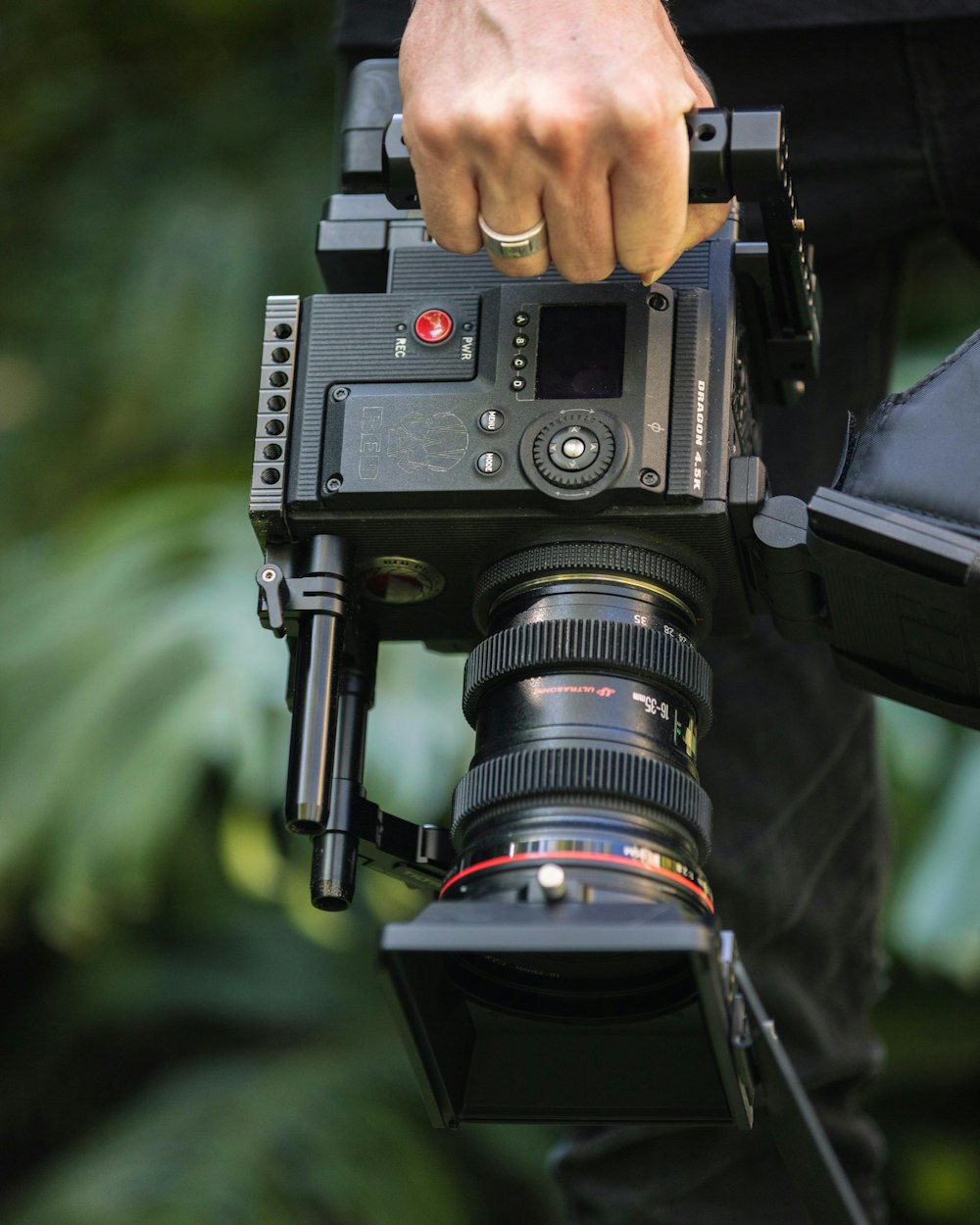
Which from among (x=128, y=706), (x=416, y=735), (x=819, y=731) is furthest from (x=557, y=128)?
(x=128, y=706)

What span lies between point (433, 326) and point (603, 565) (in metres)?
0.20

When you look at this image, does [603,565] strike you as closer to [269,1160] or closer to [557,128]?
[557,128]

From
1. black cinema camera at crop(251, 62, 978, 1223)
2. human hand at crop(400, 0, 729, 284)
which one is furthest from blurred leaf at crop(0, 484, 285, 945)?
human hand at crop(400, 0, 729, 284)

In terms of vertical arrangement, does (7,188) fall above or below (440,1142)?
above

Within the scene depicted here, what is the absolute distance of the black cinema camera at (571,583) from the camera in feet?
3.33

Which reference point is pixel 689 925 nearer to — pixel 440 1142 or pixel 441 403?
pixel 441 403

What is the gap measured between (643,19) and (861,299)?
518 mm

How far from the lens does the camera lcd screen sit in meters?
1.10

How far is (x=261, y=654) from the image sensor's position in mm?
2133

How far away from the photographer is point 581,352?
1.11 m

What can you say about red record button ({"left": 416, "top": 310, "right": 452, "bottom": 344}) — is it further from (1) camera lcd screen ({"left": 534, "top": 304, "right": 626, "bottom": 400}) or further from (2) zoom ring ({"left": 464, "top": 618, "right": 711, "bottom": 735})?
(2) zoom ring ({"left": 464, "top": 618, "right": 711, "bottom": 735})

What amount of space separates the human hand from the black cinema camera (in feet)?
0.18

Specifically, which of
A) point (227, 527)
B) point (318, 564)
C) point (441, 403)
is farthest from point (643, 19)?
point (227, 527)

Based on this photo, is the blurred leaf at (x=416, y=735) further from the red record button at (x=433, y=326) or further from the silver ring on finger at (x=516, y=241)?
the silver ring on finger at (x=516, y=241)
